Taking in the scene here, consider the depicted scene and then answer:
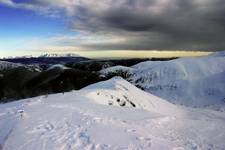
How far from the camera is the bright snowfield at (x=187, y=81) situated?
11138cm

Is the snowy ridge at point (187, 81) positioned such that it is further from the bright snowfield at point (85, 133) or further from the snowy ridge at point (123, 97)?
the bright snowfield at point (85, 133)

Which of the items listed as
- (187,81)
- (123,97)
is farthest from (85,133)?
(187,81)

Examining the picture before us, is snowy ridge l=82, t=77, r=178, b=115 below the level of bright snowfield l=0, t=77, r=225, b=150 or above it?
below

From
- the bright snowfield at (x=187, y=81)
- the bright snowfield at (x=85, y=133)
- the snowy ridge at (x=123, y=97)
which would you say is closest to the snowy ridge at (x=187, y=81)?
the bright snowfield at (x=187, y=81)

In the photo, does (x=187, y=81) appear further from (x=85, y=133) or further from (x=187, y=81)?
(x=85, y=133)

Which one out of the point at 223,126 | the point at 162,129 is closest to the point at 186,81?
the point at 223,126

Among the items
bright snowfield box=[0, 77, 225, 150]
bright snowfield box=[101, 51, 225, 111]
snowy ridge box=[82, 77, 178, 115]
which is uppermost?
bright snowfield box=[0, 77, 225, 150]

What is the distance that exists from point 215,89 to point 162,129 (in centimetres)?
10139

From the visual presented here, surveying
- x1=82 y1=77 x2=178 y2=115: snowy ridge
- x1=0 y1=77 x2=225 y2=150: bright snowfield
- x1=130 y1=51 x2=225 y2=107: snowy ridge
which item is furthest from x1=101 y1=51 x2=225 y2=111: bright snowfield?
x1=0 y1=77 x2=225 y2=150: bright snowfield

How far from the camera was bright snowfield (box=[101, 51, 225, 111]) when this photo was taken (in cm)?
11138

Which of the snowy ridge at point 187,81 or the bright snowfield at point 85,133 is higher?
the bright snowfield at point 85,133

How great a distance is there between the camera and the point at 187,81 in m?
137

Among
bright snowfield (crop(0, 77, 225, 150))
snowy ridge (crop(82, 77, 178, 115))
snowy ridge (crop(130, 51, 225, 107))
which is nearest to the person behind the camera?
bright snowfield (crop(0, 77, 225, 150))

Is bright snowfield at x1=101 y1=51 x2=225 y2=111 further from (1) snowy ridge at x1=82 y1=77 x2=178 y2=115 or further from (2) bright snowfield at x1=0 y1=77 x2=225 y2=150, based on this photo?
(2) bright snowfield at x1=0 y1=77 x2=225 y2=150
